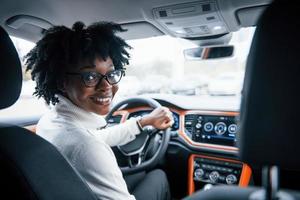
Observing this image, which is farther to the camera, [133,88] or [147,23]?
[133,88]

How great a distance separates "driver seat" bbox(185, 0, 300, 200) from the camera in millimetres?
787

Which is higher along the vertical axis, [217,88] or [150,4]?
[150,4]

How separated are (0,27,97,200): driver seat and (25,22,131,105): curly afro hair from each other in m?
0.29

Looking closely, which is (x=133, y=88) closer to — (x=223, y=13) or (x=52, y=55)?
(x=223, y=13)

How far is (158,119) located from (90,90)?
793 mm

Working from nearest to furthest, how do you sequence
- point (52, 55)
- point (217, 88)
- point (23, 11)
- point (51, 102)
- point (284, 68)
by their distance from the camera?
1. point (284, 68)
2. point (52, 55)
3. point (51, 102)
4. point (23, 11)
5. point (217, 88)

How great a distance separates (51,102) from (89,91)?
265 millimetres

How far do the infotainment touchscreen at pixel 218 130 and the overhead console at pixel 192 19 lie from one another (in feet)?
2.44

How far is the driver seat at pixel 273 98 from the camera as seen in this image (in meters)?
0.79

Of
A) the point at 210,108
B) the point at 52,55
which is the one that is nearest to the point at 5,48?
the point at 52,55

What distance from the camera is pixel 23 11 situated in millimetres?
2434

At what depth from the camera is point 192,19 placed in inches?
94.5

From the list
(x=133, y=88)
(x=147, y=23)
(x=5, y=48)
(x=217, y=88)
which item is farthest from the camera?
(x=133, y=88)

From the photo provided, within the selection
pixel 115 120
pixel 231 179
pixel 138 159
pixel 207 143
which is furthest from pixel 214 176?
pixel 115 120
